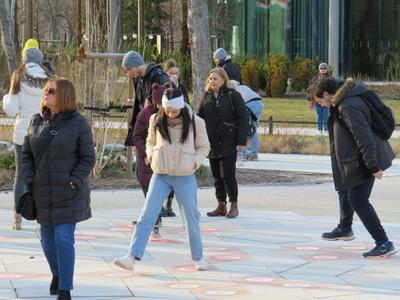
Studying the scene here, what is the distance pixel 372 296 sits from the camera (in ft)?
25.2

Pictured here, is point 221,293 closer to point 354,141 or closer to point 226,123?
point 354,141

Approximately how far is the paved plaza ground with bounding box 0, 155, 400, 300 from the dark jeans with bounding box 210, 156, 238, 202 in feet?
0.94

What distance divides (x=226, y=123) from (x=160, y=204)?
9.51 ft

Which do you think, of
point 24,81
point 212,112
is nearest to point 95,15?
point 212,112

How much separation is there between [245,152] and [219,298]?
9838 millimetres

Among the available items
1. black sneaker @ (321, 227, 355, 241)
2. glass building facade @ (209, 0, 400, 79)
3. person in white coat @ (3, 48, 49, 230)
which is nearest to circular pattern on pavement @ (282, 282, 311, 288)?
black sneaker @ (321, 227, 355, 241)

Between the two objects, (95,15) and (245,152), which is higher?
(95,15)

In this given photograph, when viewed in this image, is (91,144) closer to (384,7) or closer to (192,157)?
(192,157)

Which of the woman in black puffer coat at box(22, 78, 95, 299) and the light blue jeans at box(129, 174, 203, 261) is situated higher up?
the woman in black puffer coat at box(22, 78, 95, 299)

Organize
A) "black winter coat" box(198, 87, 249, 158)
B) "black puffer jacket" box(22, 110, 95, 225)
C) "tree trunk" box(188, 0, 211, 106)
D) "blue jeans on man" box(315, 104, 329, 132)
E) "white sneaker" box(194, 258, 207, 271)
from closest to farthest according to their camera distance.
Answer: "black puffer jacket" box(22, 110, 95, 225) < "white sneaker" box(194, 258, 207, 271) < "black winter coat" box(198, 87, 249, 158) < "tree trunk" box(188, 0, 211, 106) < "blue jeans on man" box(315, 104, 329, 132)

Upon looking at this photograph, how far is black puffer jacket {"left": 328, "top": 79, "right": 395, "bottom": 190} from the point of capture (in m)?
8.88

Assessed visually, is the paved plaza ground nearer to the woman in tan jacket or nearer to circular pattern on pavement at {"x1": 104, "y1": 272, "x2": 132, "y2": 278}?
circular pattern on pavement at {"x1": 104, "y1": 272, "x2": 132, "y2": 278}

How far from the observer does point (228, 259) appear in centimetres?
914

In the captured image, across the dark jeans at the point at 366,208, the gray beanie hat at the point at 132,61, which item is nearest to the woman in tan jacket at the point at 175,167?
the dark jeans at the point at 366,208
